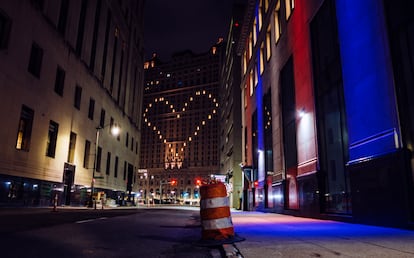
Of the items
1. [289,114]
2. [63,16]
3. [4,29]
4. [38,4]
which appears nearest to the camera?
[289,114]

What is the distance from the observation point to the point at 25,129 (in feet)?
91.6

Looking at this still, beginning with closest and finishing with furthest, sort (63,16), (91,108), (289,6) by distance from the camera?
(289,6) → (63,16) → (91,108)

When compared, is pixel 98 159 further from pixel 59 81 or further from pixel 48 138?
pixel 59 81

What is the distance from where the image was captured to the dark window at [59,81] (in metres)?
33.9

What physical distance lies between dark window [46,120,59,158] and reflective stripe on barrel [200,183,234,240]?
29.9 metres

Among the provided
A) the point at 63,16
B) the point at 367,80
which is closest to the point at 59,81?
the point at 63,16

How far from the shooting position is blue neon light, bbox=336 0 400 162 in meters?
10.4

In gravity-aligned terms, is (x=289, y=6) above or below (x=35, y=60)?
above

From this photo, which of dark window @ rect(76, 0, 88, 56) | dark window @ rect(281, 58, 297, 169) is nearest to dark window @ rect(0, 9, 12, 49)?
dark window @ rect(76, 0, 88, 56)

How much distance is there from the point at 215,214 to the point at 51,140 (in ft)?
101

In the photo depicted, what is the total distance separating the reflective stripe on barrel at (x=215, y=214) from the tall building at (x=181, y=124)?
150 m

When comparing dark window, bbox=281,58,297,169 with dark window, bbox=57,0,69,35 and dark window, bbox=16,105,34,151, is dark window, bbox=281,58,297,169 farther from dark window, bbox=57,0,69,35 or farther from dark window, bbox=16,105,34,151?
dark window, bbox=57,0,69,35

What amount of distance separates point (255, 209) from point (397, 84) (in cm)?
2782

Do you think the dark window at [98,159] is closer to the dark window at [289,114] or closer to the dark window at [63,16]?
the dark window at [63,16]
